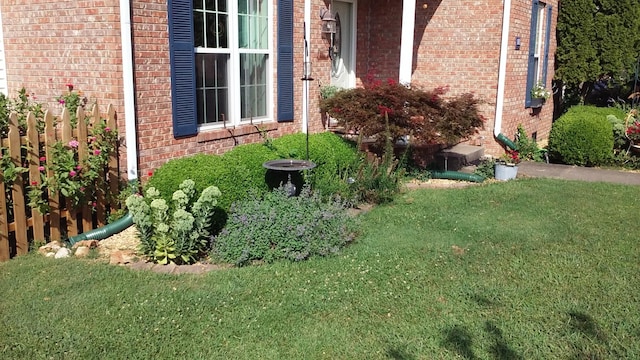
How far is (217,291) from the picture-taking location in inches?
179

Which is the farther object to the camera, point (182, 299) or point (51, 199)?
point (51, 199)

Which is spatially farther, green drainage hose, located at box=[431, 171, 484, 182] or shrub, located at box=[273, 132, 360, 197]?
green drainage hose, located at box=[431, 171, 484, 182]

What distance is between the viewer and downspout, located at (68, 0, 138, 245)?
5.95 metres

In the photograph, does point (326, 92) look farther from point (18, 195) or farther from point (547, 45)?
point (547, 45)

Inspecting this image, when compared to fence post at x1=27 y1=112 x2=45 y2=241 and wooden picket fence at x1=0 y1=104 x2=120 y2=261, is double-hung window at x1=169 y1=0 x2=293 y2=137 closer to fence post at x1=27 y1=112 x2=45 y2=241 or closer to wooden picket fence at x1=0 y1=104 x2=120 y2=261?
wooden picket fence at x1=0 y1=104 x2=120 y2=261

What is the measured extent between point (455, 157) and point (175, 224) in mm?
5994

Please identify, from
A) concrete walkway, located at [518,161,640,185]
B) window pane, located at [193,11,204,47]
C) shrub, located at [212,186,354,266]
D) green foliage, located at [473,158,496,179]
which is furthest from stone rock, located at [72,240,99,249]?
concrete walkway, located at [518,161,640,185]

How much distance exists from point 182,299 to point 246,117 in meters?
4.00

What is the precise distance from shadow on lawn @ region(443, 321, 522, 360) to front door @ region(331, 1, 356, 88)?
271 inches

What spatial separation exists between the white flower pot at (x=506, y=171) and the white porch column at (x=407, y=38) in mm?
2057

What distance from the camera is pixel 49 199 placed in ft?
18.3

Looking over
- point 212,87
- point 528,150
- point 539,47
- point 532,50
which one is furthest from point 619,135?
point 212,87

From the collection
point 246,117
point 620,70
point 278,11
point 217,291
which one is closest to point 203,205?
point 217,291

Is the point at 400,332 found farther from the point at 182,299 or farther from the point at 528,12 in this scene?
the point at 528,12
